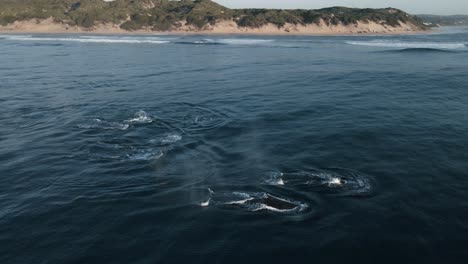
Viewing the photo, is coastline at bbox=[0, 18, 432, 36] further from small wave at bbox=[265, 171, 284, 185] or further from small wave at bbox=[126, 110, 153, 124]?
small wave at bbox=[265, 171, 284, 185]

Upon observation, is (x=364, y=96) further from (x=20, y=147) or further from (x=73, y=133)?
(x=20, y=147)

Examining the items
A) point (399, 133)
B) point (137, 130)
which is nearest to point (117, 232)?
point (137, 130)

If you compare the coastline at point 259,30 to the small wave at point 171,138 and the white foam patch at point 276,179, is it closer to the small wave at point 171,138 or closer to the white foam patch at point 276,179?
the small wave at point 171,138

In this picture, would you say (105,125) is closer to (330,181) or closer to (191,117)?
(191,117)

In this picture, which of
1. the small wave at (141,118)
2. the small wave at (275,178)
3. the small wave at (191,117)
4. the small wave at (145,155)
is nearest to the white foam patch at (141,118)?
the small wave at (141,118)

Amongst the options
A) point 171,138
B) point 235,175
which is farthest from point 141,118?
point 235,175
